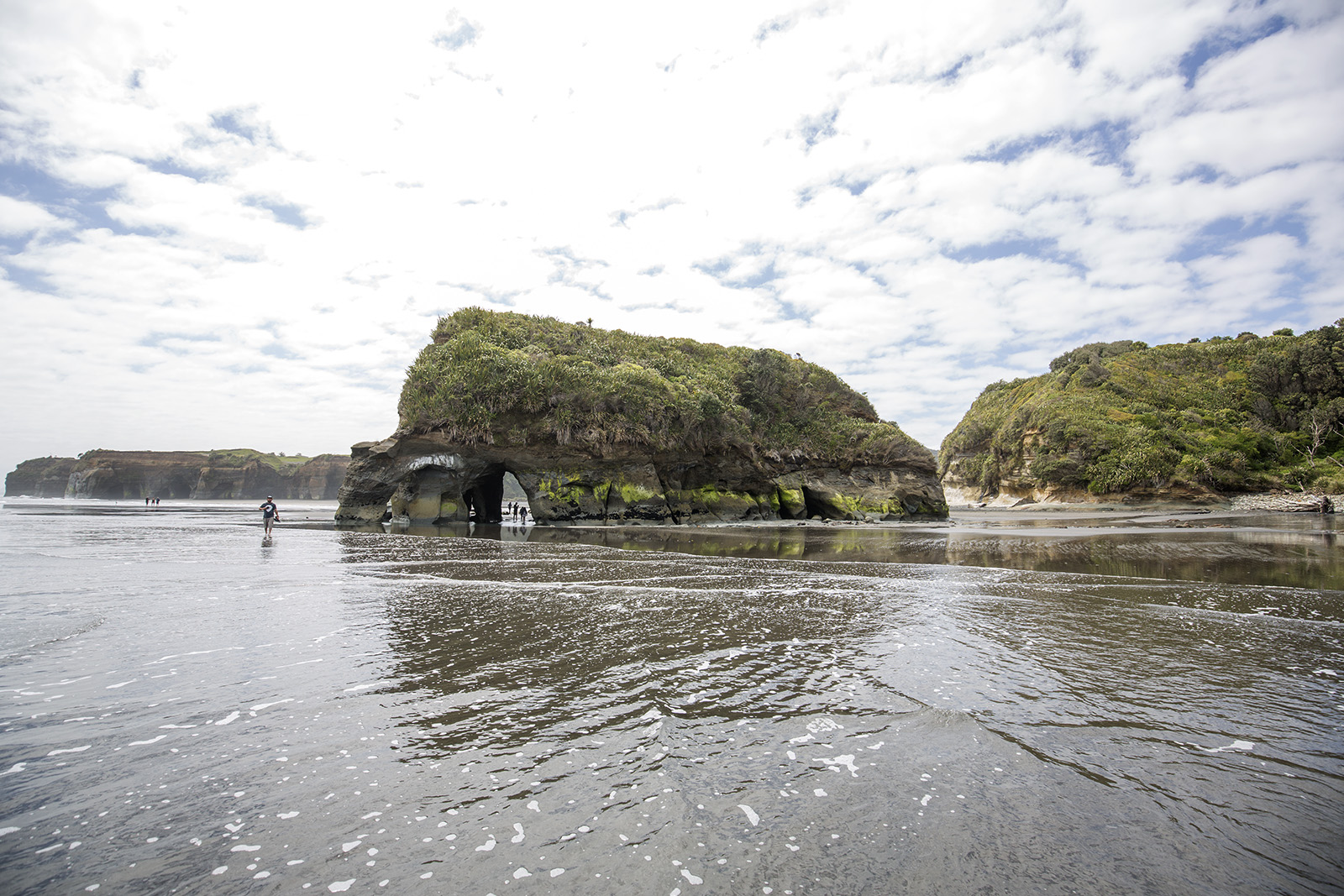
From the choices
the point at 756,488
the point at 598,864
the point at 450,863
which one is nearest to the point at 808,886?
the point at 598,864

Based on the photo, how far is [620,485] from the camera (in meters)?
38.7

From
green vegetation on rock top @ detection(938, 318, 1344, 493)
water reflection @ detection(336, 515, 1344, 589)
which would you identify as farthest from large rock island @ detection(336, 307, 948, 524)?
green vegetation on rock top @ detection(938, 318, 1344, 493)

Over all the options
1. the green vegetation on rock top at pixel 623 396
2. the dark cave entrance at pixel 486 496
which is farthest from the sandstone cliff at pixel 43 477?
the green vegetation on rock top at pixel 623 396

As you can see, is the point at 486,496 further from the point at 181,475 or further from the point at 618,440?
the point at 181,475

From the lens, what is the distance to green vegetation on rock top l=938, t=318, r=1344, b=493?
50.0m

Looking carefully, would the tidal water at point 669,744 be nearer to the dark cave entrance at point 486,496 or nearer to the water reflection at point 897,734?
the water reflection at point 897,734

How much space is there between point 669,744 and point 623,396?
110ft

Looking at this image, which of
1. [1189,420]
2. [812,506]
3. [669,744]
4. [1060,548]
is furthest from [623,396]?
[1189,420]

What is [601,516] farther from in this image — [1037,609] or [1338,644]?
[1338,644]

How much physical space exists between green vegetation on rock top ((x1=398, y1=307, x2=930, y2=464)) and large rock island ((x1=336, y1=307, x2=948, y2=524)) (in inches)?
4.3

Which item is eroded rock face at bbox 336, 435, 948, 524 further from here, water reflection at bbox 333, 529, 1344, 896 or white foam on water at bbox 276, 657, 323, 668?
white foam on water at bbox 276, 657, 323, 668

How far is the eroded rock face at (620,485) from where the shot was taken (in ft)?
126

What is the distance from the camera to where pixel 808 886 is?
3.14 metres

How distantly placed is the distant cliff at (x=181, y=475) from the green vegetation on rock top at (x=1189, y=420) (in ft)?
382
